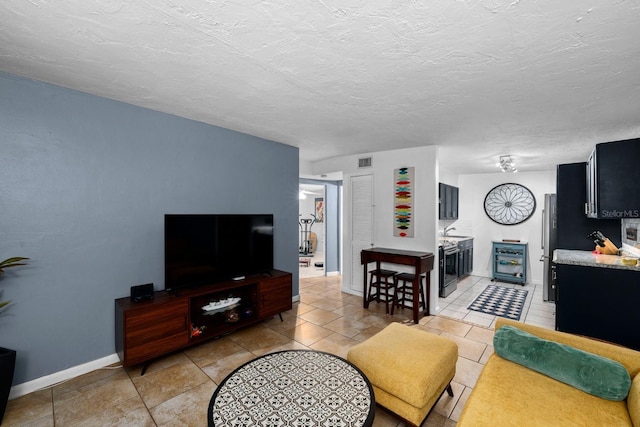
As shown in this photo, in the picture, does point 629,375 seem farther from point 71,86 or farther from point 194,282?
point 71,86

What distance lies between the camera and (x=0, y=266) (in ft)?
6.28

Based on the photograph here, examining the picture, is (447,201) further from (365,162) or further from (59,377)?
(59,377)

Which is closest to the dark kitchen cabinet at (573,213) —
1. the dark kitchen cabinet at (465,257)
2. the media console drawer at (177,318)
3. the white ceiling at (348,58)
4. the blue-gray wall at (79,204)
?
the white ceiling at (348,58)

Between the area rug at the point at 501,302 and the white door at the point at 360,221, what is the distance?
178 cm

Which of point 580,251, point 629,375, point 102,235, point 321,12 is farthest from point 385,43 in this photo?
point 580,251

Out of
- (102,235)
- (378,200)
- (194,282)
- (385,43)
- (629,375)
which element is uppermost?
(385,43)

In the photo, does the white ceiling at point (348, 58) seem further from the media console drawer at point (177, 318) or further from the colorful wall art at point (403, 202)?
the media console drawer at point (177, 318)

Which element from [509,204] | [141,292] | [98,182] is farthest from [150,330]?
[509,204]

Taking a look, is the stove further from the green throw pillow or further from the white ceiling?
the green throw pillow

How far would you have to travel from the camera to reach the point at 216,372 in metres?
2.47

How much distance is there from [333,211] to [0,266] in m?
5.01

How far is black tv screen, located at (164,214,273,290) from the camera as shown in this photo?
2.72m

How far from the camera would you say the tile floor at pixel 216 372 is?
1945mm

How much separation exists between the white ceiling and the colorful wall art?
50.2 inches
